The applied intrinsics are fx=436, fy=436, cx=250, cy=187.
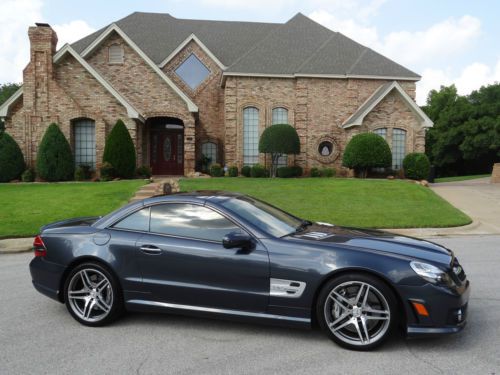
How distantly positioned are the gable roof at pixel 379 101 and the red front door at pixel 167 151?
977 cm

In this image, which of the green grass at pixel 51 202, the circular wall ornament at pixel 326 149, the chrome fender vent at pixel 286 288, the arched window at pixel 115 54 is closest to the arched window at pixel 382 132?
the circular wall ornament at pixel 326 149

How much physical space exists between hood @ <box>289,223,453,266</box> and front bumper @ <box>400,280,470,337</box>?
34cm

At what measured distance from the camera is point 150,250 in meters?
4.54

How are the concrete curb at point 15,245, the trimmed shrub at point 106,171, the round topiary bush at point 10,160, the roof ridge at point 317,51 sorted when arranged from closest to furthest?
the concrete curb at point 15,245 < the round topiary bush at point 10,160 < the trimmed shrub at point 106,171 < the roof ridge at point 317,51

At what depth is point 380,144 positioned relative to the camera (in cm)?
2222

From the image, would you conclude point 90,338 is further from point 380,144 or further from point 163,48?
point 163,48

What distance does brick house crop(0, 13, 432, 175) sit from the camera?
2109cm

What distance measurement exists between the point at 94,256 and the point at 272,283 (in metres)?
1.96

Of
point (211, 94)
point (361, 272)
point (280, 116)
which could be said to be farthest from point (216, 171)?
point (361, 272)

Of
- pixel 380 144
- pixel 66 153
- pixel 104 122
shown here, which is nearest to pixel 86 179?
pixel 66 153

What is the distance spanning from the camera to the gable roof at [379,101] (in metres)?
23.8

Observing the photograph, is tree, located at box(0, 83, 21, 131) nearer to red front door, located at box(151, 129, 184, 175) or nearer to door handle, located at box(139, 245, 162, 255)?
red front door, located at box(151, 129, 184, 175)

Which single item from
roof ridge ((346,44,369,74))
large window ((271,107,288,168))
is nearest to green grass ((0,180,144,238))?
large window ((271,107,288,168))

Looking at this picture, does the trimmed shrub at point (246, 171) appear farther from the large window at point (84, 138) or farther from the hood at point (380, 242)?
the hood at point (380, 242)
